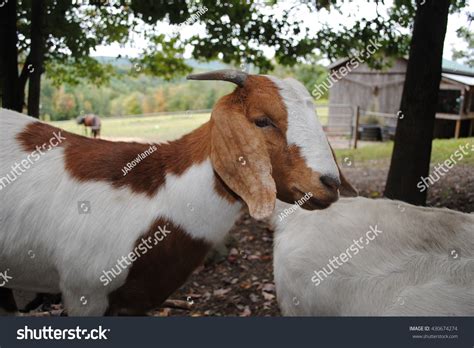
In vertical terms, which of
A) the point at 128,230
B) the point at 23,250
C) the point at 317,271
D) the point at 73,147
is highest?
the point at 73,147

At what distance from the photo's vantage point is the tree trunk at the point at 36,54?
3.11 meters

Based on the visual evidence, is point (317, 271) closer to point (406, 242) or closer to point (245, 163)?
point (406, 242)

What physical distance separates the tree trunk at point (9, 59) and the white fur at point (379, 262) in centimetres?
223

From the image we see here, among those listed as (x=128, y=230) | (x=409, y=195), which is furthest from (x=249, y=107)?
(x=409, y=195)

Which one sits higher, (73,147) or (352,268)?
(73,147)

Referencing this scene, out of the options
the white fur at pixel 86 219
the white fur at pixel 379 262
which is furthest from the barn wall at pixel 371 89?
the white fur at pixel 86 219

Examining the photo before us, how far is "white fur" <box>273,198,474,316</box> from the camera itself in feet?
6.31

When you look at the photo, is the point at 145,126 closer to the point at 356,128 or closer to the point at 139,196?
the point at 139,196

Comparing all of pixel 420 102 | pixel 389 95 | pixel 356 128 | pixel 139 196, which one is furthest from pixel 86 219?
pixel 389 95

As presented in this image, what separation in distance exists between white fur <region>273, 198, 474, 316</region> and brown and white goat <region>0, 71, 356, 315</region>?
21.9 inches

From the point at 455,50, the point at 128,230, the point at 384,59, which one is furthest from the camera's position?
the point at 384,59

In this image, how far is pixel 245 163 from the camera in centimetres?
153

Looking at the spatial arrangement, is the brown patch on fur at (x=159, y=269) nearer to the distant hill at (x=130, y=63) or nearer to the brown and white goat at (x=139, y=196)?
the brown and white goat at (x=139, y=196)

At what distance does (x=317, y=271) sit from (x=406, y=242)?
433 millimetres
